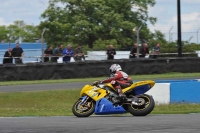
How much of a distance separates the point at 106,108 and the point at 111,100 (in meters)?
0.34

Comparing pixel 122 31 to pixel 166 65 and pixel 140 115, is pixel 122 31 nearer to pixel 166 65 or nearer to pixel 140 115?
pixel 166 65

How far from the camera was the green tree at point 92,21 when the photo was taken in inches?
2506

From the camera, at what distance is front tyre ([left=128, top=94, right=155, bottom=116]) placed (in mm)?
13125

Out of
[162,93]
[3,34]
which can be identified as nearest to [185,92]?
[162,93]

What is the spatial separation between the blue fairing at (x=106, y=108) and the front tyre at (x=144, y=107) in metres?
0.34

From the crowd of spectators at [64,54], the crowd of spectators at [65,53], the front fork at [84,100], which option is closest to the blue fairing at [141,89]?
the front fork at [84,100]

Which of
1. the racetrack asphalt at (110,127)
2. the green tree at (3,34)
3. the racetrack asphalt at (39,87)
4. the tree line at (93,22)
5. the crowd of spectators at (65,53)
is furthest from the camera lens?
the green tree at (3,34)

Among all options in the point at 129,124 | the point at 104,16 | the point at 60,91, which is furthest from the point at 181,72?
the point at 104,16

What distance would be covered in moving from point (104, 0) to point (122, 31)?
424 centimetres

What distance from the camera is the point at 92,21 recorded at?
214 ft

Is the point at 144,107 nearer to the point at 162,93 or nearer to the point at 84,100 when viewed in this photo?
the point at 84,100

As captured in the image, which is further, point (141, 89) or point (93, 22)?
point (93, 22)

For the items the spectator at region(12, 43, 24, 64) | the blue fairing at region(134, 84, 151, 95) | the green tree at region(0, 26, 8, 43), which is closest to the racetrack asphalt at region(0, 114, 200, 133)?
the blue fairing at region(134, 84, 151, 95)

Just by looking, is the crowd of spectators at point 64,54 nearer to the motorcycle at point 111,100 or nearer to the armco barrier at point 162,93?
the armco barrier at point 162,93
